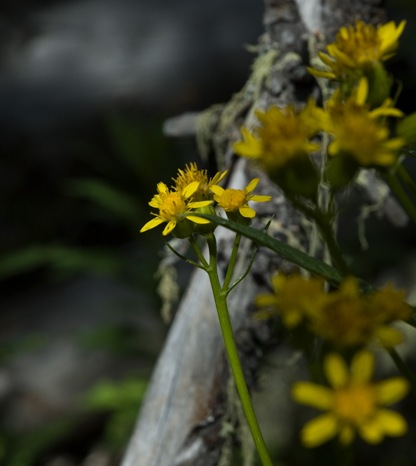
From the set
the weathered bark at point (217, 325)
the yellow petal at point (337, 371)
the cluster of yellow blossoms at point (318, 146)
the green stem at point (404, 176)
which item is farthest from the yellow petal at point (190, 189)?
the weathered bark at point (217, 325)

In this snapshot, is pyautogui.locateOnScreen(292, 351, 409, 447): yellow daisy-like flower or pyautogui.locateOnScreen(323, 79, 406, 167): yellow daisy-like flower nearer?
pyautogui.locateOnScreen(292, 351, 409, 447): yellow daisy-like flower

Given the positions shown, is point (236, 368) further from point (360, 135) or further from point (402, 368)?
point (360, 135)

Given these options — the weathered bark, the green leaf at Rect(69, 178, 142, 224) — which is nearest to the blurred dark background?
the green leaf at Rect(69, 178, 142, 224)

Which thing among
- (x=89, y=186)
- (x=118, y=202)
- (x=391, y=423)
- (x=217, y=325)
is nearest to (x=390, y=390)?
(x=391, y=423)

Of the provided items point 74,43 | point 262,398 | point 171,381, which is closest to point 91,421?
point 262,398

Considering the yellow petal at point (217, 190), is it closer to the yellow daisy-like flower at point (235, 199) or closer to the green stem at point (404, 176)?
the yellow daisy-like flower at point (235, 199)

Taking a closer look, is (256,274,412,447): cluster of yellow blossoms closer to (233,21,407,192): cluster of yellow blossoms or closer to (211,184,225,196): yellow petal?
(233,21,407,192): cluster of yellow blossoms
